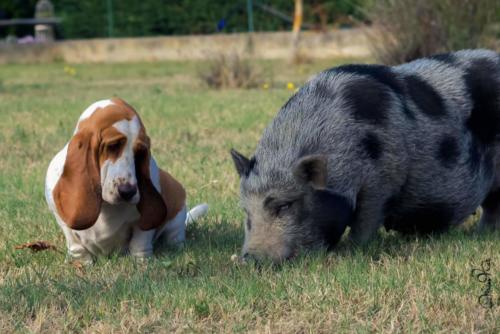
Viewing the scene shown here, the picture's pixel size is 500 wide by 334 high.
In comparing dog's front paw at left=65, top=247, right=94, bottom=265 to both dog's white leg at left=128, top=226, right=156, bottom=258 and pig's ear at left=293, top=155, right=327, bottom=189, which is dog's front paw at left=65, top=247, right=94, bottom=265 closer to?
dog's white leg at left=128, top=226, right=156, bottom=258

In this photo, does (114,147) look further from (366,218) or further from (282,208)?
(366,218)

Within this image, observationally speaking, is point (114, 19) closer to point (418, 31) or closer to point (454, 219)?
point (418, 31)

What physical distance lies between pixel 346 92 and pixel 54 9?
69.4 feet

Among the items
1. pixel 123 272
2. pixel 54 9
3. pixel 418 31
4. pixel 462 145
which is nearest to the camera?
pixel 123 272

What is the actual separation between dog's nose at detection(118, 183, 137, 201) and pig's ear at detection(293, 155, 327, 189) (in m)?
0.79

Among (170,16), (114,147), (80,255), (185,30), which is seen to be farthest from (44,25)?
(114,147)

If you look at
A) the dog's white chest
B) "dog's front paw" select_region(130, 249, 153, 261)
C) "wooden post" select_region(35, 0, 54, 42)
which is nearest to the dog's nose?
the dog's white chest

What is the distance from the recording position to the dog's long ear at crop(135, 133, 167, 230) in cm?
487

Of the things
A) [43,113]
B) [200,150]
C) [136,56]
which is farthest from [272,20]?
[200,150]

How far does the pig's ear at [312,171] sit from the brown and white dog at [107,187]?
72 centimetres

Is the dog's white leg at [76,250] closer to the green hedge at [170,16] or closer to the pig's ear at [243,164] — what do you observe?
the pig's ear at [243,164]

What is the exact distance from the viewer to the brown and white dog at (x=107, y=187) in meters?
4.76

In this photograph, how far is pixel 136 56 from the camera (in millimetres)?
22969

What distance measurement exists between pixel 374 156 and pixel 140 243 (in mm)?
1292
